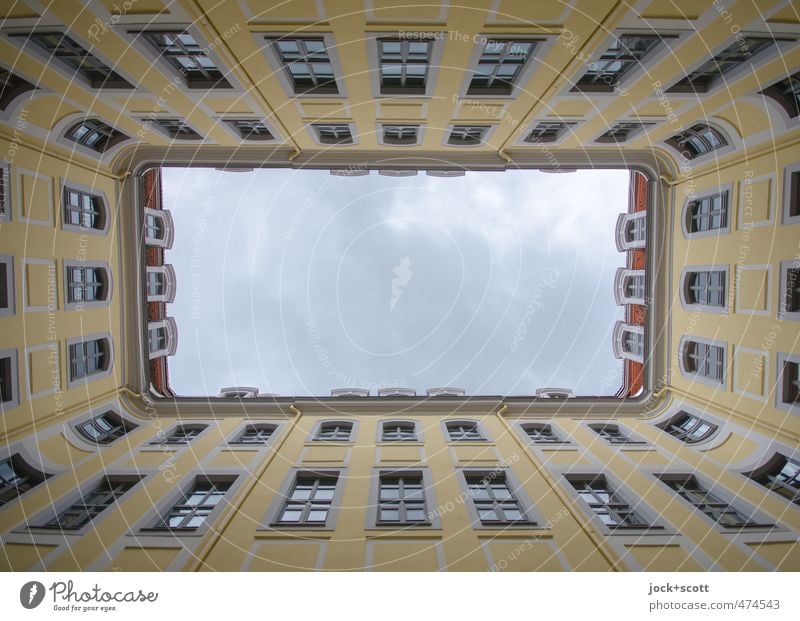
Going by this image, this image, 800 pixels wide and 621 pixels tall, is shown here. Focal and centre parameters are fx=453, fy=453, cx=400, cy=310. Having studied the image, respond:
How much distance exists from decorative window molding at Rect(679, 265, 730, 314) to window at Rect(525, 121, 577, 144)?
9.59 m


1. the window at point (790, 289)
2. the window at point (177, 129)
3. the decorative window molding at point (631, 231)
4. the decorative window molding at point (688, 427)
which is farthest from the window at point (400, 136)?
the decorative window molding at point (688, 427)

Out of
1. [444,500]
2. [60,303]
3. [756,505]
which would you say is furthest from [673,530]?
[60,303]

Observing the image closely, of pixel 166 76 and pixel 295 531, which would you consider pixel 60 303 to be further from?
pixel 295 531

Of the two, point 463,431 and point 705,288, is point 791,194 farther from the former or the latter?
point 463,431

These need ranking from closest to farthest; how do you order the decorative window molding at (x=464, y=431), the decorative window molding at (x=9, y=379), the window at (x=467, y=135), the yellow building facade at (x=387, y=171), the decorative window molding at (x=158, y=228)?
the yellow building facade at (x=387, y=171)
the decorative window molding at (x=9, y=379)
the window at (x=467, y=135)
the decorative window molding at (x=464, y=431)
the decorative window molding at (x=158, y=228)

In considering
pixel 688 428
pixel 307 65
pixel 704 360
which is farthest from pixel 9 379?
pixel 688 428

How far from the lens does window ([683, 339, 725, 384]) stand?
71.1ft

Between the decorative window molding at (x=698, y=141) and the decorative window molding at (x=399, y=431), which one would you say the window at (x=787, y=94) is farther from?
the decorative window molding at (x=399, y=431)

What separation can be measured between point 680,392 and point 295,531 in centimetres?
2127

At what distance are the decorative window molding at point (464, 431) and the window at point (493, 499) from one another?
3105 mm

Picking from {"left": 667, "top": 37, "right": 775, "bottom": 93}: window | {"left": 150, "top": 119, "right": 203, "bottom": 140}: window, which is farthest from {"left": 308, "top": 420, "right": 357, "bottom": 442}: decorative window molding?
{"left": 667, "top": 37, "right": 775, "bottom": 93}: window

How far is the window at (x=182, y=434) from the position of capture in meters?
22.5

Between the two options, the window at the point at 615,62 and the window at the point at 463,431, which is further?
the window at the point at 463,431

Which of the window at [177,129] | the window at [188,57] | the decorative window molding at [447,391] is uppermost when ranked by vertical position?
the window at [188,57]
